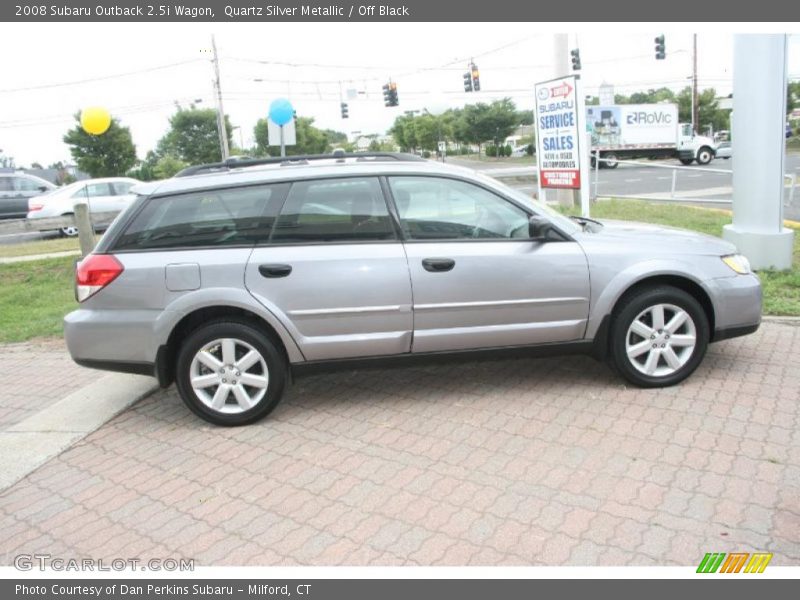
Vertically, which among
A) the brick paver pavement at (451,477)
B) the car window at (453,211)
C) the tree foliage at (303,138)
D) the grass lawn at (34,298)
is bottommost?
the brick paver pavement at (451,477)

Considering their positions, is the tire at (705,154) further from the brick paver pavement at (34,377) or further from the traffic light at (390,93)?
the brick paver pavement at (34,377)

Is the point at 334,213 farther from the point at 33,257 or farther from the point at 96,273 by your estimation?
the point at 33,257

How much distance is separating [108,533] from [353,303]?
182 centimetres

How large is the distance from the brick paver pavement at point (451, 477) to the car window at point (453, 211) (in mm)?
1116

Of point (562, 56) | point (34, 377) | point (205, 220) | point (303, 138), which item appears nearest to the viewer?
point (205, 220)

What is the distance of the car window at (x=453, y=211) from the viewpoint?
428 centimetres

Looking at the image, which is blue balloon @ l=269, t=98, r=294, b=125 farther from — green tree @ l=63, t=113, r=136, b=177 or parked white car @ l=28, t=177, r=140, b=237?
green tree @ l=63, t=113, r=136, b=177

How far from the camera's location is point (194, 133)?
7431cm

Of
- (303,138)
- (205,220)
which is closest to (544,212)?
(205,220)

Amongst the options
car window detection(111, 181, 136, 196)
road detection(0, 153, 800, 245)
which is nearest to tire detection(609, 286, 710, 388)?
road detection(0, 153, 800, 245)

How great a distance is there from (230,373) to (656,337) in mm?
2744

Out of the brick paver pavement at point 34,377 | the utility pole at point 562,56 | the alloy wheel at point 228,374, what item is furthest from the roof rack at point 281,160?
the utility pole at point 562,56

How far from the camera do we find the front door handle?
13.6 ft

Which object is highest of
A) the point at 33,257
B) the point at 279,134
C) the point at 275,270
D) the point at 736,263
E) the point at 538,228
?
the point at 279,134
